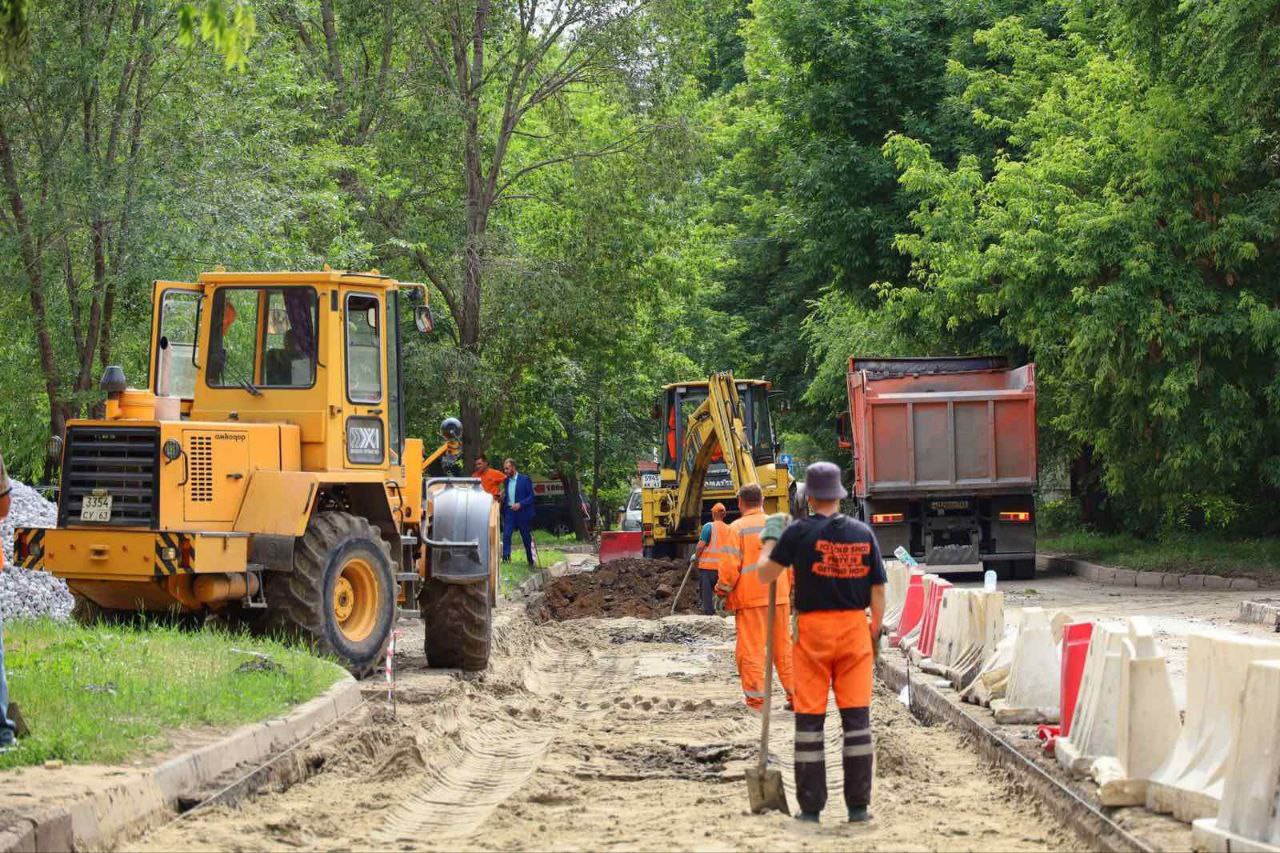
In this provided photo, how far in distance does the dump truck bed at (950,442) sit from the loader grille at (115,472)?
52.2 feet

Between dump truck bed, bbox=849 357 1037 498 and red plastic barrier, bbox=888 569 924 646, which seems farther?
dump truck bed, bbox=849 357 1037 498

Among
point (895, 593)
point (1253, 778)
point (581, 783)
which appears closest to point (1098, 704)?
point (1253, 778)

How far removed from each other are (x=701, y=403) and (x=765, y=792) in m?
20.9

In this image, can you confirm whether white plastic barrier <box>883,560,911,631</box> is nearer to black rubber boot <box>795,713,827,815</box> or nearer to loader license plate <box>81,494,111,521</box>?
loader license plate <box>81,494,111,521</box>

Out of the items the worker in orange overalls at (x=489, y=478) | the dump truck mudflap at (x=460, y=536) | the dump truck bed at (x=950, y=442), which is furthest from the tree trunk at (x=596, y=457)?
the dump truck mudflap at (x=460, y=536)

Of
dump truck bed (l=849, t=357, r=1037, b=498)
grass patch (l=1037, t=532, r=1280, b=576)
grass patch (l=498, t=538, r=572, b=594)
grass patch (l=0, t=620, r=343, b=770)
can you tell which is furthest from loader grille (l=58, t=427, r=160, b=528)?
grass patch (l=1037, t=532, r=1280, b=576)

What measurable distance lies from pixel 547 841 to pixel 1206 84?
757 inches

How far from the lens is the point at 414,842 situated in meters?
8.27

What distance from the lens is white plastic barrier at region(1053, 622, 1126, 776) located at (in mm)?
8883

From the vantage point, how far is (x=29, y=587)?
719 inches

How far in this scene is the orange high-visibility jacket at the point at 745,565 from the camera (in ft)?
43.3

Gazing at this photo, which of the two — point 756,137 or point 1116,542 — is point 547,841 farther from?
point 756,137

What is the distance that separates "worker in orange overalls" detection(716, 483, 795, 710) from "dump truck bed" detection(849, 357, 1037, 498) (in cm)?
1415

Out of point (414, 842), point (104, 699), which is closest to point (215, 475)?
point (104, 699)
